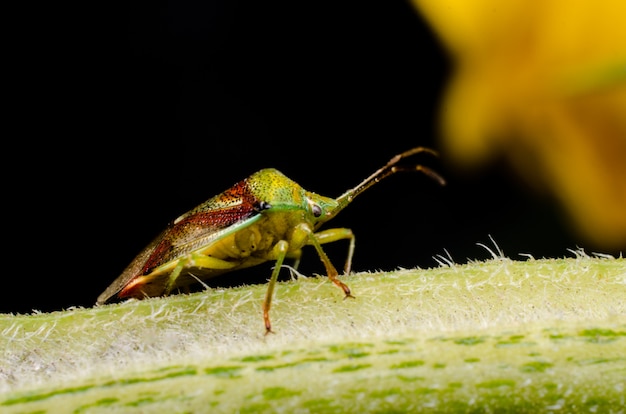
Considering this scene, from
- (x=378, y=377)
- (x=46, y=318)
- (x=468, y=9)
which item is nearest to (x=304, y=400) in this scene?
(x=378, y=377)

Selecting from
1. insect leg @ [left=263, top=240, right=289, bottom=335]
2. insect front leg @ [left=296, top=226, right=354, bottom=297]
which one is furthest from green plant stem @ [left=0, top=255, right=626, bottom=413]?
insect front leg @ [left=296, top=226, right=354, bottom=297]

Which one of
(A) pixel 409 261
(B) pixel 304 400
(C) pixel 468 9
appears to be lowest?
(A) pixel 409 261

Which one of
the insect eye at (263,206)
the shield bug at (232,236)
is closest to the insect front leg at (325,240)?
the shield bug at (232,236)

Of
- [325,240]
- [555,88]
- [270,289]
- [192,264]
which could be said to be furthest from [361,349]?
[555,88]

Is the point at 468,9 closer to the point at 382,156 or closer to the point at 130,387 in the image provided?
the point at 382,156

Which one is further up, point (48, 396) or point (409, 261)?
point (48, 396)

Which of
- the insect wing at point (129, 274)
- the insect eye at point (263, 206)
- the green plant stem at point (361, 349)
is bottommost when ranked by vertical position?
the insect wing at point (129, 274)

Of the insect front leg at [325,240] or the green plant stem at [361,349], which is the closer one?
the green plant stem at [361,349]

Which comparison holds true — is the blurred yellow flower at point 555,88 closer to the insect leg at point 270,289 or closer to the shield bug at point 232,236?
the shield bug at point 232,236
